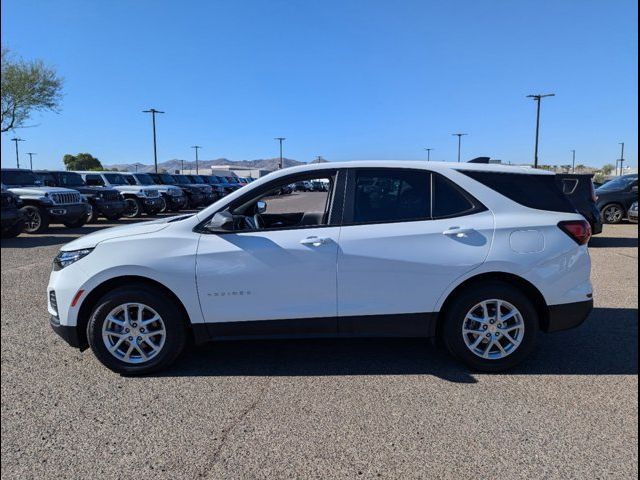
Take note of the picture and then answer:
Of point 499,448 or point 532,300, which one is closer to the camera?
point 499,448

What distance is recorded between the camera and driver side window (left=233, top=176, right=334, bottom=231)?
4.13 m

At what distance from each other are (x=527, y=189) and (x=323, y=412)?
2.47 meters

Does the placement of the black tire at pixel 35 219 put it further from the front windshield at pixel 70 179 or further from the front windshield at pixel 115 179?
the front windshield at pixel 115 179

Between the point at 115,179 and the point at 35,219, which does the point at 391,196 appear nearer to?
the point at 35,219

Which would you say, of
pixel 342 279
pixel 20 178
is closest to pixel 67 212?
pixel 20 178

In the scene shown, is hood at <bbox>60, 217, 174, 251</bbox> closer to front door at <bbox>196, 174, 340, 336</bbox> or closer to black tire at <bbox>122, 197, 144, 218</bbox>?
front door at <bbox>196, 174, 340, 336</bbox>

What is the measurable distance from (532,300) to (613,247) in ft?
27.1

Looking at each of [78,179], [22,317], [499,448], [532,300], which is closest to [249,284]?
[499,448]

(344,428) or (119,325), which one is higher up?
(119,325)

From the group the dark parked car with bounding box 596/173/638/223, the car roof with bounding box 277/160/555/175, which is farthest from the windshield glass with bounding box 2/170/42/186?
the dark parked car with bounding box 596/173/638/223

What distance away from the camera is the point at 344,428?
10.0ft

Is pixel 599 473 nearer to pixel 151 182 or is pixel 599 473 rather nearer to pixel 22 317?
pixel 22 317

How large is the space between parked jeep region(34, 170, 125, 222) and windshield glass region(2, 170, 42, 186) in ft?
3.27

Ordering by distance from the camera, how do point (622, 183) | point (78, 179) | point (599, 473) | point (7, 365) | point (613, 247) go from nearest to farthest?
point (599, 473) < point (7, 365) < point (613, 247) < point (622, 183) < point (78, 179)
